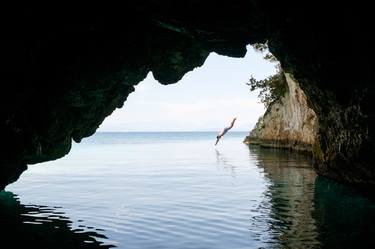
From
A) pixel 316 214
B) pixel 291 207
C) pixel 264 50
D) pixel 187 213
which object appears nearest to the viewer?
pixel 316 214

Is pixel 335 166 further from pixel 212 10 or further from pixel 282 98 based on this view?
pixel 282 98

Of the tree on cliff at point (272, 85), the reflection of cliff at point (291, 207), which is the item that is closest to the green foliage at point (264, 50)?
the tree on cliff at point (272, 85)

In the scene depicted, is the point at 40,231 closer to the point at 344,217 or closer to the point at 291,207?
the point at 291,207

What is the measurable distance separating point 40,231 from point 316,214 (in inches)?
415

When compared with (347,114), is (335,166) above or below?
below

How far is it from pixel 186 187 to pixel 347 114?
9960 millimetres

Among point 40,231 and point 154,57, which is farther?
point 154,57

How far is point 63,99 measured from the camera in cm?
2177

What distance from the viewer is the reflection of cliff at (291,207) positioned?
1336cm

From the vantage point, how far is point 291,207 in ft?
61.4

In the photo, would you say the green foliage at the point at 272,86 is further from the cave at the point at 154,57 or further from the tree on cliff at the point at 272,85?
the cave at the point at 154,57

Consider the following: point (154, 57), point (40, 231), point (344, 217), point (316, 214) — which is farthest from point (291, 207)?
point (154, 57)

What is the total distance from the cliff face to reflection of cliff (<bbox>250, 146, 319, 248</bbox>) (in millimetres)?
17095

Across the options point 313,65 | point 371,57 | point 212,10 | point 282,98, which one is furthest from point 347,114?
point 282,98
